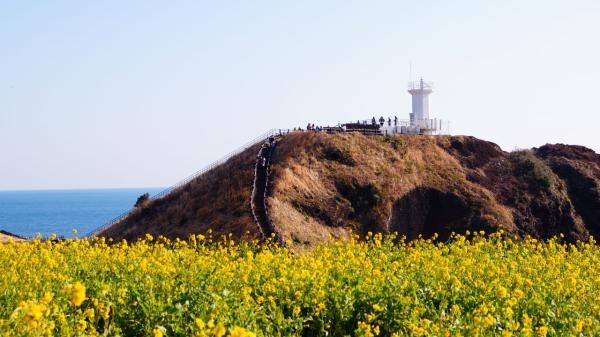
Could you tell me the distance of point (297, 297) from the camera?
43.4 ft

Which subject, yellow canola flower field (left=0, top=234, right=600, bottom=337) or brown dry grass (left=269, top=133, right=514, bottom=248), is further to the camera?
brown dry grass (left=269, top=133, right=514, bottom=248)

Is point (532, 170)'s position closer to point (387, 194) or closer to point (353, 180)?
point (387, 194)

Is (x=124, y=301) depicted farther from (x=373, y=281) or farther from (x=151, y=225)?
(x=151, y=225)

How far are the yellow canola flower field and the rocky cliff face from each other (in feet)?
72.3

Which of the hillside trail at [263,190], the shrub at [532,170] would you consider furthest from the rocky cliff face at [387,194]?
the hillside trail at [263,190]

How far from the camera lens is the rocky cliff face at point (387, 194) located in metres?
42.8

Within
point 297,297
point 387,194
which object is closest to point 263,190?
point 387,194

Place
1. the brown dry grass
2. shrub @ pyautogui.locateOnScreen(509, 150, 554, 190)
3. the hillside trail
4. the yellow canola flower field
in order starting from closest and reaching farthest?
the yellow canola flower field → the hillside trail → the brown dry grass → shrub @ pyautogui.locateOnScreen(509, 150, 554, 190)

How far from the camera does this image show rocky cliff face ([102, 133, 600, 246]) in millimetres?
42781

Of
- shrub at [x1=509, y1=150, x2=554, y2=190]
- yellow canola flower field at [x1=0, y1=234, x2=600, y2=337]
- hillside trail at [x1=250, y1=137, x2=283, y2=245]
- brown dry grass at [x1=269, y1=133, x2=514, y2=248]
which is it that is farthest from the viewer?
shrub at [x1=509, y1=150, x2=554, y2=190]

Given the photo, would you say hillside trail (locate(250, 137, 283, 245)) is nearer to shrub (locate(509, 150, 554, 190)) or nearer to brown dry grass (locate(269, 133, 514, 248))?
brown dry grass (locate(269, 133, 514, 248))

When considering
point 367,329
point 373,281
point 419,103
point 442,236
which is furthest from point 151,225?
point 367,329

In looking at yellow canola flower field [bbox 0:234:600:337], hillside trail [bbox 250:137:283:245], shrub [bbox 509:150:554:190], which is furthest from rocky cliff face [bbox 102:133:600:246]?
yellow canola flower field [bbox 0:234:600:337]

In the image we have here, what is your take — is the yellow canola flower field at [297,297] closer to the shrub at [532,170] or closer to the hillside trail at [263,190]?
the hillside trail at [263,190]
